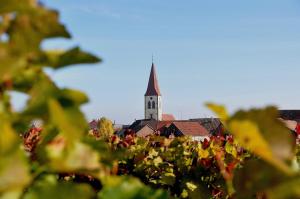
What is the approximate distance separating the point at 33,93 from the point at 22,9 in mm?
129

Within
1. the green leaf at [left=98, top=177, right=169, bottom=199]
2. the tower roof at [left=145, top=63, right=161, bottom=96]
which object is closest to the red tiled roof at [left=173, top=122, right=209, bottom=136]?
the tower roof at [left=145, top=63, right=161, bottom=96]

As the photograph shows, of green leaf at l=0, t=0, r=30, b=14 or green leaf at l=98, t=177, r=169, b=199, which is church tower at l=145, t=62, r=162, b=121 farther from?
green leaf at l=0, t=0, r=30, b=14

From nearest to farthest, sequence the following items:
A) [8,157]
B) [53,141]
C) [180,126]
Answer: [8,157], [53,141], [180,126]

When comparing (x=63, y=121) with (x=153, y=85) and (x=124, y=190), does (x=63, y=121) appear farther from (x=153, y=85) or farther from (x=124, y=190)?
(x=153, y=85)

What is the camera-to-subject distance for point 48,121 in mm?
798

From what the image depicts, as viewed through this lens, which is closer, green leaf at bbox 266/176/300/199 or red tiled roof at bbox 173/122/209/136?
green leaf at bbox 266/176/300/199

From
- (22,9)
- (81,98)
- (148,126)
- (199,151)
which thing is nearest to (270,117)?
(81,98)

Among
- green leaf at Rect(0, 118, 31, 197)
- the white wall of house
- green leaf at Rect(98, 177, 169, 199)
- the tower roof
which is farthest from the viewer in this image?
the white wall of house

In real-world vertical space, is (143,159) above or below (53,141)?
below

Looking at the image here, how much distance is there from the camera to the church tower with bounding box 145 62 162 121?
93438 millimetres

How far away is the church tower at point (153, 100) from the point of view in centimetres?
9344

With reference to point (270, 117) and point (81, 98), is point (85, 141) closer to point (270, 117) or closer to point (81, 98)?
point (81, 98)

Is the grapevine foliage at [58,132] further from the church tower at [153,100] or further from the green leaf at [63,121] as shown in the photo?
the church tower at [153,100]

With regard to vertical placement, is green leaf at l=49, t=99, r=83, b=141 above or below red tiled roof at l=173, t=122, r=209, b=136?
above
